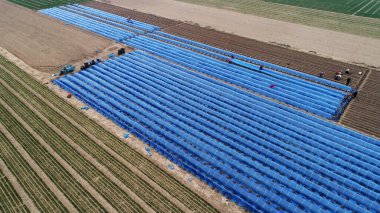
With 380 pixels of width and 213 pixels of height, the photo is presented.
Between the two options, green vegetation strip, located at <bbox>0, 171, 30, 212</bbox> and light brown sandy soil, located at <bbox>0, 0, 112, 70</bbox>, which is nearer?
green vegetation strip, located at <bbox>0, 171, 30, 212</bbox>

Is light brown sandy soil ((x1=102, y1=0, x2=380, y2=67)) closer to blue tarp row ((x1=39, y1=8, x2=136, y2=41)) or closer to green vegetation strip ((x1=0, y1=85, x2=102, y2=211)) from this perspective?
blue tarp row ((x1=39, y1=8, x2=136, y2=41))

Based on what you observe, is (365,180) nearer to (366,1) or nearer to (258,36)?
(258,36)

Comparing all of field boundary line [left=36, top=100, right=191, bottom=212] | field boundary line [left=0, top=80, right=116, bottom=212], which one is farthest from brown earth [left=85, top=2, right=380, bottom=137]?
field boundary line [left=0, top=80, right=116, bottom=212]

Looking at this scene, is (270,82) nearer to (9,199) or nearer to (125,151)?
(125,151)

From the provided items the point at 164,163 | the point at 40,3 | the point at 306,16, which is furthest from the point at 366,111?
the point at 40,3

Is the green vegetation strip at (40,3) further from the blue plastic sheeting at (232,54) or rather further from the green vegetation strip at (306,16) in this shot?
the blue plastic sheeting at (232,54)
